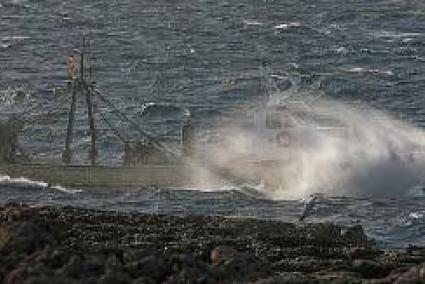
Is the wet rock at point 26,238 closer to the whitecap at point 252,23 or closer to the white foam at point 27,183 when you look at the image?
the white foam at point 27,183

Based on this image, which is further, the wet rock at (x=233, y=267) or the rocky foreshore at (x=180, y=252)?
the wet rock at (x=233, y=267)

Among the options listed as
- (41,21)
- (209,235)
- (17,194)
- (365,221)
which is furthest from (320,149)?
(41,21)

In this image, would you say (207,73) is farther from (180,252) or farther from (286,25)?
(180,252)

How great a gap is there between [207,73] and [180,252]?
58.5 metres

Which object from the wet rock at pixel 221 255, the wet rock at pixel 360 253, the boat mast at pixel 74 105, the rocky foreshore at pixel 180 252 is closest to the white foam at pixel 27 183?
the boat mast at pixel 74 105

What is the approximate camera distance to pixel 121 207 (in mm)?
49938

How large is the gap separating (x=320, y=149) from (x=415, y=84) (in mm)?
22142

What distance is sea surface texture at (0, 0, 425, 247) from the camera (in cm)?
5184

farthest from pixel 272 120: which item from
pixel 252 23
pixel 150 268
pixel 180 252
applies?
pixel 252 23

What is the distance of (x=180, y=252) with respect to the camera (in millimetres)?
24141

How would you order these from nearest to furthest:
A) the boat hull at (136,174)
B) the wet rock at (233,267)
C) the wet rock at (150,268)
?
the wet rock at (150,268), the wet rock at (233,267), the boat hull at (136,174)

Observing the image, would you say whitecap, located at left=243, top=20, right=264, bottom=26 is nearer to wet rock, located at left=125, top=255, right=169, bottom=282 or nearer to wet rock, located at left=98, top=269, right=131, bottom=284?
wet rock, located at left=125, top=255, right=169, bottom=282

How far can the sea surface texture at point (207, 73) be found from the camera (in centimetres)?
5184

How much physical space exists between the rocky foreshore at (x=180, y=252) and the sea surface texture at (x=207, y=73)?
12.7 meters
